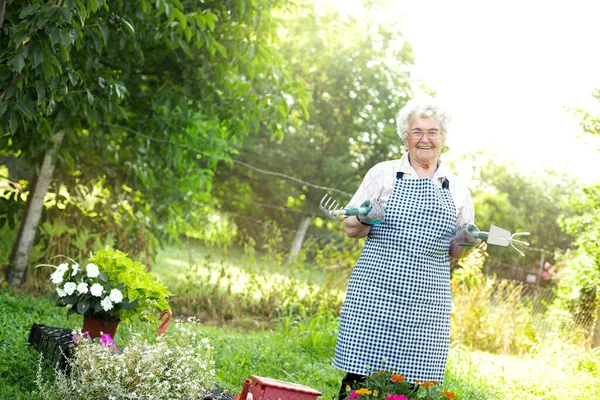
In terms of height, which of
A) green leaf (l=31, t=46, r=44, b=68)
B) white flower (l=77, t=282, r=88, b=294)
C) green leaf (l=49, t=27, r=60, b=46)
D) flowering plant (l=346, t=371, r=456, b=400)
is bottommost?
white flower (l=77, t=282, r=88, b=294)

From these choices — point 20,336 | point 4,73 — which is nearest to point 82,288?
point 20,336

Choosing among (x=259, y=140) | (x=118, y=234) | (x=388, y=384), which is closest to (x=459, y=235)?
(x=388, y=384)

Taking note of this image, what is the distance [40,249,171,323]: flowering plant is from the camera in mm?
3809

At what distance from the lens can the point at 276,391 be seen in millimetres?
2666

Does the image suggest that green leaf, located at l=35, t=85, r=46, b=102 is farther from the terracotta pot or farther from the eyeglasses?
the eyeglasses

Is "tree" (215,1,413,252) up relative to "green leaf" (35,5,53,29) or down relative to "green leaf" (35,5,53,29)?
up

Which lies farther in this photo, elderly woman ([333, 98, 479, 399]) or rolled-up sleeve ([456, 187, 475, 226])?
rolled-up sleeve ([456, 187, 475, 226])

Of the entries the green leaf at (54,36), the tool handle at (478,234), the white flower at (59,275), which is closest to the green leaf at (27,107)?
the green leaf at (54,36)

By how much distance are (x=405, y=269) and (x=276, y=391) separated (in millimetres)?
816

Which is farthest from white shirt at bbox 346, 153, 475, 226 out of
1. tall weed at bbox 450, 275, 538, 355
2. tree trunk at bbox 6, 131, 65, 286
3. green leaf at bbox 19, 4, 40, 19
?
tall weed at bbox 450, 275, 538, 355

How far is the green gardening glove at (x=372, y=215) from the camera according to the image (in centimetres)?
305

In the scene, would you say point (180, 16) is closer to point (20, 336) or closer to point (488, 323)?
point (20, 336)

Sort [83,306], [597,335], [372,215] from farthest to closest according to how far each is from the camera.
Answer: [597,335], [83,306], [372,215]

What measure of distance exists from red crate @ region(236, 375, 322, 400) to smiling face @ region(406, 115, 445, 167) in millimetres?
1141
